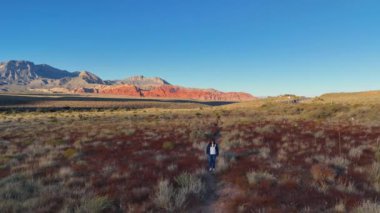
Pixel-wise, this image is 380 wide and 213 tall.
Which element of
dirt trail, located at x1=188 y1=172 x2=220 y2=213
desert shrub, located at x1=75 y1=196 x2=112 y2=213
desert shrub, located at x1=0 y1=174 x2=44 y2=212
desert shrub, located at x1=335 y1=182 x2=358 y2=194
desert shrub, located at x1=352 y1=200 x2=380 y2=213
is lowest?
dirt trail, located at x1=188 y1=172 x2=220 y2=213

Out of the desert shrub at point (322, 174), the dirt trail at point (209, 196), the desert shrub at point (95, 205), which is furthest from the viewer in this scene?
the desert shrub at point (322, 174)

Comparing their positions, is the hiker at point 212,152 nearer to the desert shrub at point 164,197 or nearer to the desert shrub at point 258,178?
the desert shrub at point 258,178

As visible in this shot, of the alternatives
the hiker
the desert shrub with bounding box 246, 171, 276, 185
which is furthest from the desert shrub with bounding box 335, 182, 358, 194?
the hiker

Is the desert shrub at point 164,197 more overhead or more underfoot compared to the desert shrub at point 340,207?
more underfoot

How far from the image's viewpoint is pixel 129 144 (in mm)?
18500

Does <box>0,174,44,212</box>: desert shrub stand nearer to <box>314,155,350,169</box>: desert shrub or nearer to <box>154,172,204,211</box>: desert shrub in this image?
<box>154,172,204,211</box>: desert shrub

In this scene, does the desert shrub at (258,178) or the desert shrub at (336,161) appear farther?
the desert shrub at (336,161)

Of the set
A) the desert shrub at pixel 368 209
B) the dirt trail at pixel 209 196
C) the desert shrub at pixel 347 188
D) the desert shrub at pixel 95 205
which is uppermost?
the desert shrub at pixel 368 209

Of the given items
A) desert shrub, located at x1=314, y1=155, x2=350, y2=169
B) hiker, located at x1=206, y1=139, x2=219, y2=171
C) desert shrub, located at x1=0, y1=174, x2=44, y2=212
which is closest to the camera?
desert shrub, located at x1=0, y1=174, x2=44, y2=212

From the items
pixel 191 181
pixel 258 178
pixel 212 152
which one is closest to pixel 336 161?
pixel 258 178

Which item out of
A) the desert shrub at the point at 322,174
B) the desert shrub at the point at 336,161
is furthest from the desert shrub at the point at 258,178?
the desert shrub at the point at 336,161

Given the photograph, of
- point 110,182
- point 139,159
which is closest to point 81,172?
point 110,182

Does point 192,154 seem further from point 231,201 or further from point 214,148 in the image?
point 231,201

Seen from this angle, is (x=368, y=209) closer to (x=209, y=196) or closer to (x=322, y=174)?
(x=322, y=174)
